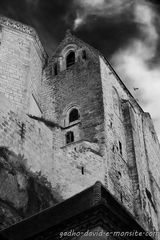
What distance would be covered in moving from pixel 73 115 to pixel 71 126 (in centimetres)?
100

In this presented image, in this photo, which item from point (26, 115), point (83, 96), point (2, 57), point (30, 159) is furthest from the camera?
point (83, 96)

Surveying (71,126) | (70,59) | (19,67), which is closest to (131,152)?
(71,126)

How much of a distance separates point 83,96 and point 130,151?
3785 mm

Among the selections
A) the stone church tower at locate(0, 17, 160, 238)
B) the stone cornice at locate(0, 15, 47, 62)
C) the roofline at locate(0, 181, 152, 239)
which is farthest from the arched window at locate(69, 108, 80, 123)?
the roofline at locate(0, 181, 152, 239)

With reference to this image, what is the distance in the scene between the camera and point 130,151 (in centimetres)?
2436

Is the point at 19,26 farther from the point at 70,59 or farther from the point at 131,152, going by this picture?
the point at 131,152

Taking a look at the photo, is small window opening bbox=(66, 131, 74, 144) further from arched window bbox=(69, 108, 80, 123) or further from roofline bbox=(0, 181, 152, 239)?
roofline bbox=(0, 181, 152, 239)

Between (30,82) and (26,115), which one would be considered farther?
(30,82)

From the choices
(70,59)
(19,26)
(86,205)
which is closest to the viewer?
(86,205)

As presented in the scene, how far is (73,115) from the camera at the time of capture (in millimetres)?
24031

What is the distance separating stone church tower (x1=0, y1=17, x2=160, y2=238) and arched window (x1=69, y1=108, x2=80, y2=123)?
0.04ft

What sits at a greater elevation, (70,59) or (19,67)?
(70,59)

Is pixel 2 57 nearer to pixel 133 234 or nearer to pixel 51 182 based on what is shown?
pixel 51 182

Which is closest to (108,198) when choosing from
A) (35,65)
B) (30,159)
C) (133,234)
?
(133,234)
